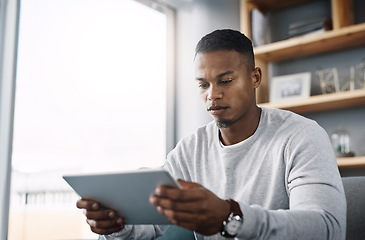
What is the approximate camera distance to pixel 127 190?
3.18ft

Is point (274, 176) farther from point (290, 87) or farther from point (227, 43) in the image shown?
point (290, 87)

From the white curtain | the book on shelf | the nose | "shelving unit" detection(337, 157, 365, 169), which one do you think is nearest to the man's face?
the nose

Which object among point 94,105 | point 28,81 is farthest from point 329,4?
point 28,81

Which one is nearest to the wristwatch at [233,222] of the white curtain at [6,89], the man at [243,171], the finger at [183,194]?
the man at [243,171]

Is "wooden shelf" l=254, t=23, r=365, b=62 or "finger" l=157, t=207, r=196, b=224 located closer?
Answer: "finger" l=157, t=207, r=196, b=224

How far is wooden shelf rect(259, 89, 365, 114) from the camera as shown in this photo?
2730 mm

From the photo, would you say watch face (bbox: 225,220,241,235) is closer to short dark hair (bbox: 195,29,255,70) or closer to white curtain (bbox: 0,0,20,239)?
short dark hair (bbox: 195,29,255,70)

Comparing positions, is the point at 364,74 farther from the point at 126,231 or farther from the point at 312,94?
the point at 126,231

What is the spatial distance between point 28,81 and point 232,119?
151 centimetres

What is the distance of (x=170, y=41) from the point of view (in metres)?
3.67

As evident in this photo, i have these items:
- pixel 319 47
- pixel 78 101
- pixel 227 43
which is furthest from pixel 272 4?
pixel 227 43

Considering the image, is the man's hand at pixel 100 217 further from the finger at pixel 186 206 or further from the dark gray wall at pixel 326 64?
the dark gray wall at pixel 326 64

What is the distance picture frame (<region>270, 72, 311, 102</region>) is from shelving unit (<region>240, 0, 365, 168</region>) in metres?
0.08

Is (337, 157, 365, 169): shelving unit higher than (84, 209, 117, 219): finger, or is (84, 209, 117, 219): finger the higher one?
(337, 157, 365, 169): shelving unit
